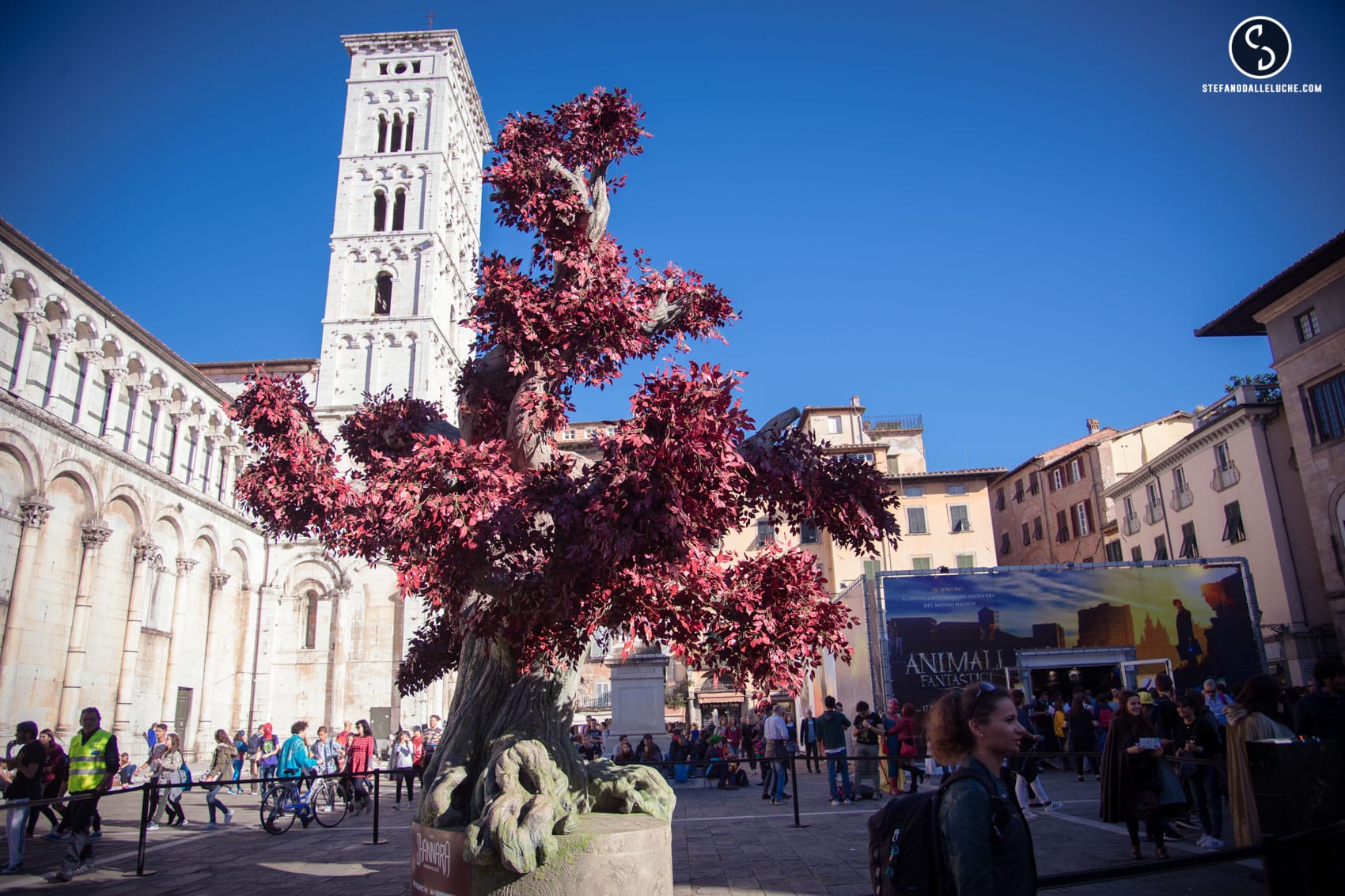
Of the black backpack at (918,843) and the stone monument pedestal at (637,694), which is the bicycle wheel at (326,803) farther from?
the black backpack at (918,843)

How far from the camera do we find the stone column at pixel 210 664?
1345 inches

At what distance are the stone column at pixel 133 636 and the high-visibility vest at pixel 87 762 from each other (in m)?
20.7

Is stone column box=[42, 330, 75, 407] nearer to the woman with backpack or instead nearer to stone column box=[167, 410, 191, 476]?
stone column box=[167, 410, 191, 476]

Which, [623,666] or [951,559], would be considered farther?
[951,559]

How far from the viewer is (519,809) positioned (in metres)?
5.79

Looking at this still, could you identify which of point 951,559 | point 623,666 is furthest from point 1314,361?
point 623,666

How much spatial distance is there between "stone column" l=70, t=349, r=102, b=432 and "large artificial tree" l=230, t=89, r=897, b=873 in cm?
2504

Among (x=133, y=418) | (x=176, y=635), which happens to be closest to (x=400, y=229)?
(x=133, y=418)

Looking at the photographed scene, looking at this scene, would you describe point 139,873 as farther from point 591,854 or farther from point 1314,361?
point 1314,361

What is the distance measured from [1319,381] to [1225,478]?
717cm

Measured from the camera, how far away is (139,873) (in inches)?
394

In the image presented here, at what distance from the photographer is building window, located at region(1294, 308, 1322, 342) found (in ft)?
87.4

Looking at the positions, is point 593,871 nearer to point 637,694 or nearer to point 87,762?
point 87,762

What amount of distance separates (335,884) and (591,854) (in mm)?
4695
